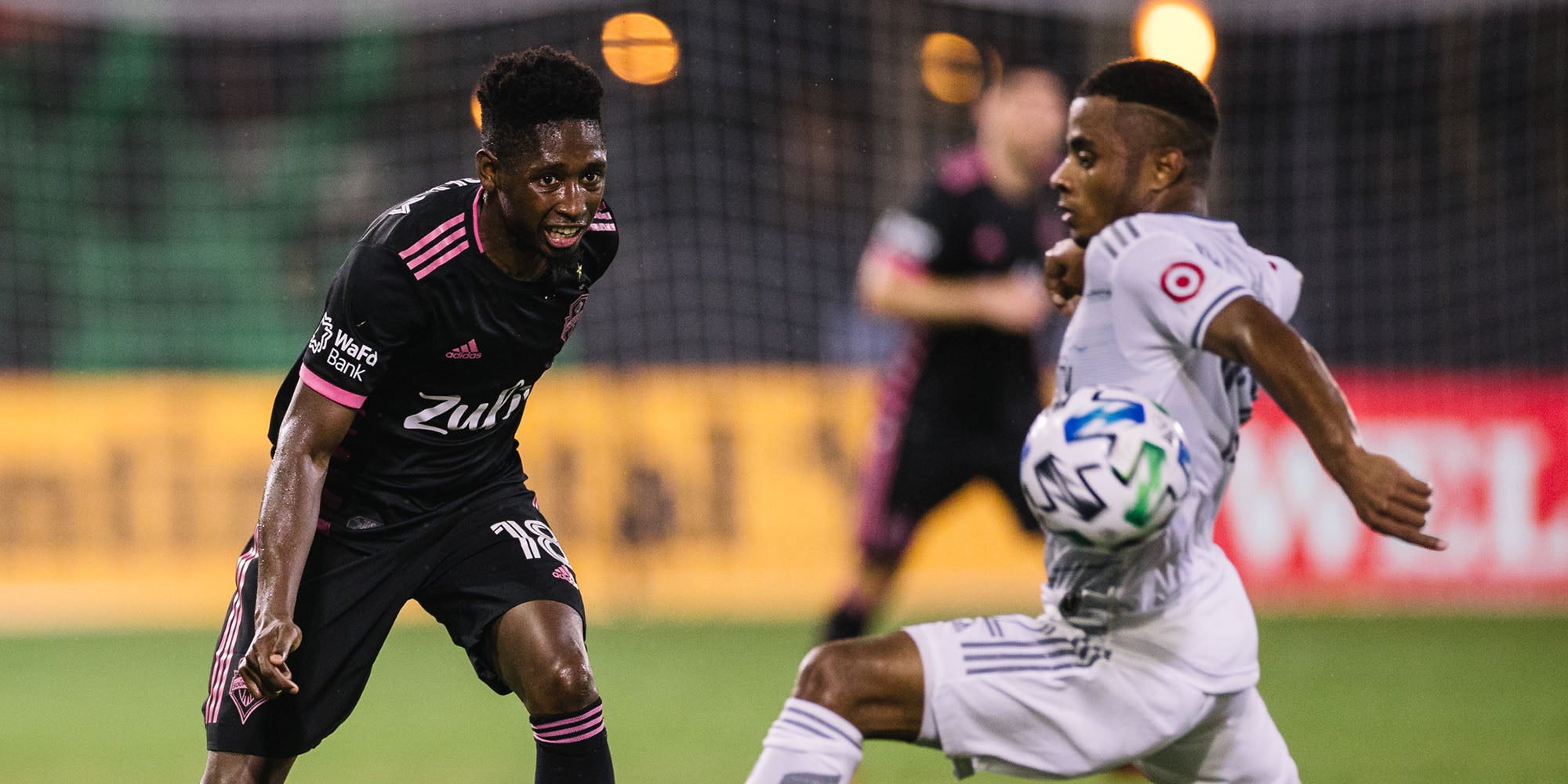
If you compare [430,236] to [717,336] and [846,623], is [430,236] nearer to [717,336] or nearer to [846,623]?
[846,623]

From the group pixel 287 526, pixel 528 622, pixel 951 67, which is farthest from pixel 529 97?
pixel 951 67

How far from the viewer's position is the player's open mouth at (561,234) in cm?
373

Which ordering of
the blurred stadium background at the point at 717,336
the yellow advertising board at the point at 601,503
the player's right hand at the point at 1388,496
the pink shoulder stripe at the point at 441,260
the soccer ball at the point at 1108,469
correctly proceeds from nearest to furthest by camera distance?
the player's right hand at the point at 1388,496
the soccer ball at the point at 1108,469
the pink shoulder stripe at the point at 441,260
the blurred stadium background at the point at 717,336
the yellow advertising board at the point at 601,503

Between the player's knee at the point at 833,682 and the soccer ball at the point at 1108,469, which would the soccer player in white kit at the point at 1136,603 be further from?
the soccer ball at the point at 1108,469

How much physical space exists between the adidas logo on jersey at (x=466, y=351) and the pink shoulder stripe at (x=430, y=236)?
0.78 ft

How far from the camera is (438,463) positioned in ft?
13.3

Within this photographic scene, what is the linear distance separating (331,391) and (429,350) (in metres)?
0.25

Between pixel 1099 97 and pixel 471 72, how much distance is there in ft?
40.6

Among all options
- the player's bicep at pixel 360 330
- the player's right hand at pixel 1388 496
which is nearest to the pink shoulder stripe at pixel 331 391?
the player's bicep at pixel 360 330

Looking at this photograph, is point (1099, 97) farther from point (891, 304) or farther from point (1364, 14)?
point (1364, 14)

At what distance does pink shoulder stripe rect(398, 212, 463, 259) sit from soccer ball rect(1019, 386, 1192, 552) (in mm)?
1425

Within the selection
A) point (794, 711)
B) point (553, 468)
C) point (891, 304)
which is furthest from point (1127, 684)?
point (553, 468)

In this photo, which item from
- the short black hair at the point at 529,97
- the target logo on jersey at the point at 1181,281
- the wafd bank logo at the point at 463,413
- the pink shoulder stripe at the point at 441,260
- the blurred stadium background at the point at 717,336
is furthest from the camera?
the blurred stadium background at the point at 717,336

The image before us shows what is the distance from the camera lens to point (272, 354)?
13125mm
